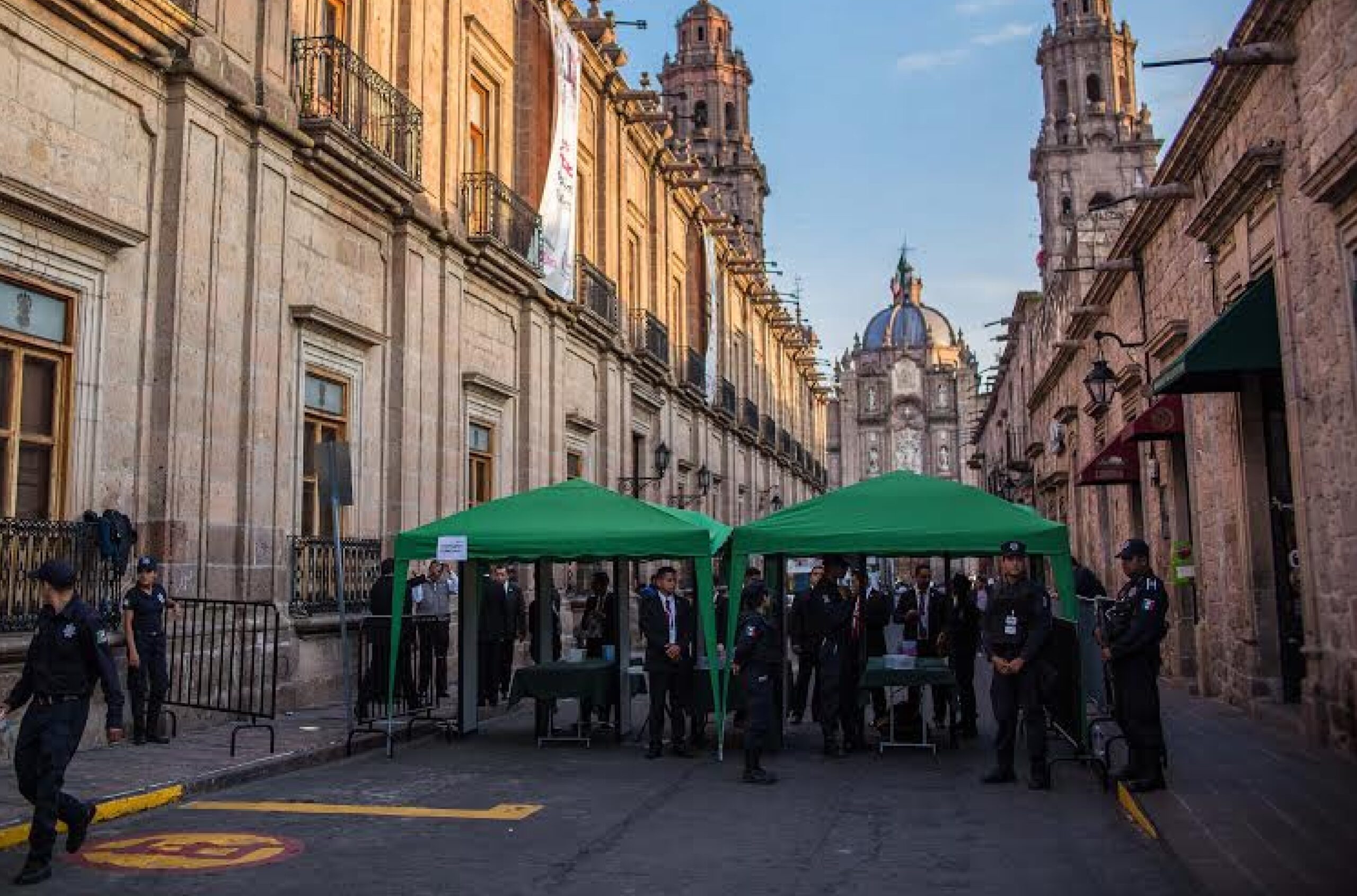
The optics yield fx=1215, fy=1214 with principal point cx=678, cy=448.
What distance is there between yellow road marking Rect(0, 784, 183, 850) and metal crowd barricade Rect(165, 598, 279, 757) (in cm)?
168

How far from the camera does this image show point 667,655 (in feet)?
37.2

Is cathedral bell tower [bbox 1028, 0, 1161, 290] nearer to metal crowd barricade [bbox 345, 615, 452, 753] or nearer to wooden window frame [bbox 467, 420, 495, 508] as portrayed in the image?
Answer: wooden window frame [bbox 467, 420, 495, 508]

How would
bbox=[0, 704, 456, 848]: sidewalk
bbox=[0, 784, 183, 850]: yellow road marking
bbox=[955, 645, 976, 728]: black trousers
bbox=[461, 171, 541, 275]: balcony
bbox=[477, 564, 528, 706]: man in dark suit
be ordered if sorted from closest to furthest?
1. bbox=[0, 784, 183, 850]: yellow road marking
2. bbox=[0, 704, 456, 848]: sidewalk
3. bbox=[955, 645, 976, 728]: black trousers
4. bbox=[477, 564, 528, 706]: man in dark suit
5. bbox=[461, 171, 541, 275]: balcony

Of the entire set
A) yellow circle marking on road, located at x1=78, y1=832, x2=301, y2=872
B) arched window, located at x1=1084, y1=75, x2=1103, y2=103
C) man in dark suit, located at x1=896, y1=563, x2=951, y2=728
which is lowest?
yellow circle marking on road, located at x1=78, y1=832, x2=301, y2=872

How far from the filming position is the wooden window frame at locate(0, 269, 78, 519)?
1017 centimetres

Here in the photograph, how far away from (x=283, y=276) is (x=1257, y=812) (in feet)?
35.8

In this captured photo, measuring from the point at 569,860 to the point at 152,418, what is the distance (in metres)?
6.94

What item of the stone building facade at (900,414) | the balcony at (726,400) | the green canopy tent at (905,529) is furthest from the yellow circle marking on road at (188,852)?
the stone building facade at (900,414)

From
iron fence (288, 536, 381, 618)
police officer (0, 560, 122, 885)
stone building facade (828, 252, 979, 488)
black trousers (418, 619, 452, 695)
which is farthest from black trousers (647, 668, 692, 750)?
stone building facade (828, 252, 979, 488)

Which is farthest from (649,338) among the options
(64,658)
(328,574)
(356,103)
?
(64,658)

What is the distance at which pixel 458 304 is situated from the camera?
18000 mm

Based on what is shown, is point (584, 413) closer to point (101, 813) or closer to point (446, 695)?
point (446, 695)

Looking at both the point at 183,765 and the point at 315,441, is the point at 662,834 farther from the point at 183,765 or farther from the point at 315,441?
the point at 315,441

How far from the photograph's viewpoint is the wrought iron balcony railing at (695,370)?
32.5 m
